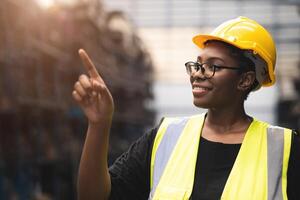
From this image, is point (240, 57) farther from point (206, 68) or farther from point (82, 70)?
point (82, 70)

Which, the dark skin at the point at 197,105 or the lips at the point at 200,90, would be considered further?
the lips at the point at 200,90

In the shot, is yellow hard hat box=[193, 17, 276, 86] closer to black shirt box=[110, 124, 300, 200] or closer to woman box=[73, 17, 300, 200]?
woman box=[73, 17, 300, 200]

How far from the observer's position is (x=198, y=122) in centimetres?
321

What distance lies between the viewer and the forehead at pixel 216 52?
309 cm

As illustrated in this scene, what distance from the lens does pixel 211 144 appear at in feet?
10.0

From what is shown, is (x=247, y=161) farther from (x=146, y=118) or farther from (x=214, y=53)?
(x=146, y=118)

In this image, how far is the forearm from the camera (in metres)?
2.85

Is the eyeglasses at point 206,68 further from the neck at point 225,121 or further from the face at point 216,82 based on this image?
the neck at point 225,121

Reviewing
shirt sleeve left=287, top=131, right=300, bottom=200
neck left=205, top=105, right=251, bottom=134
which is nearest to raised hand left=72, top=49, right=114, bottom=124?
neck left=205, top=105, right=251, bottom=134

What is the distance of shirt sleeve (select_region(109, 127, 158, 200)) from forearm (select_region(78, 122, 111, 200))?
0.45ft

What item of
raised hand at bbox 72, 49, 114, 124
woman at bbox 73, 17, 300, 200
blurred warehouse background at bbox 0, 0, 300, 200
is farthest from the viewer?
blurred warehouse background at bbox 0, 0, 300, 200

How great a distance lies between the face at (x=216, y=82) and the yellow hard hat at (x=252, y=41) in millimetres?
54

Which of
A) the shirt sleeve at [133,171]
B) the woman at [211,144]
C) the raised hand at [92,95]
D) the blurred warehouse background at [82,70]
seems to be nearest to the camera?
the raised hand at [92,95]

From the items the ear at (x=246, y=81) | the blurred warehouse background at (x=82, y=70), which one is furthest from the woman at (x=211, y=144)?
the blurred warehouse background at (x=82, y=70)
